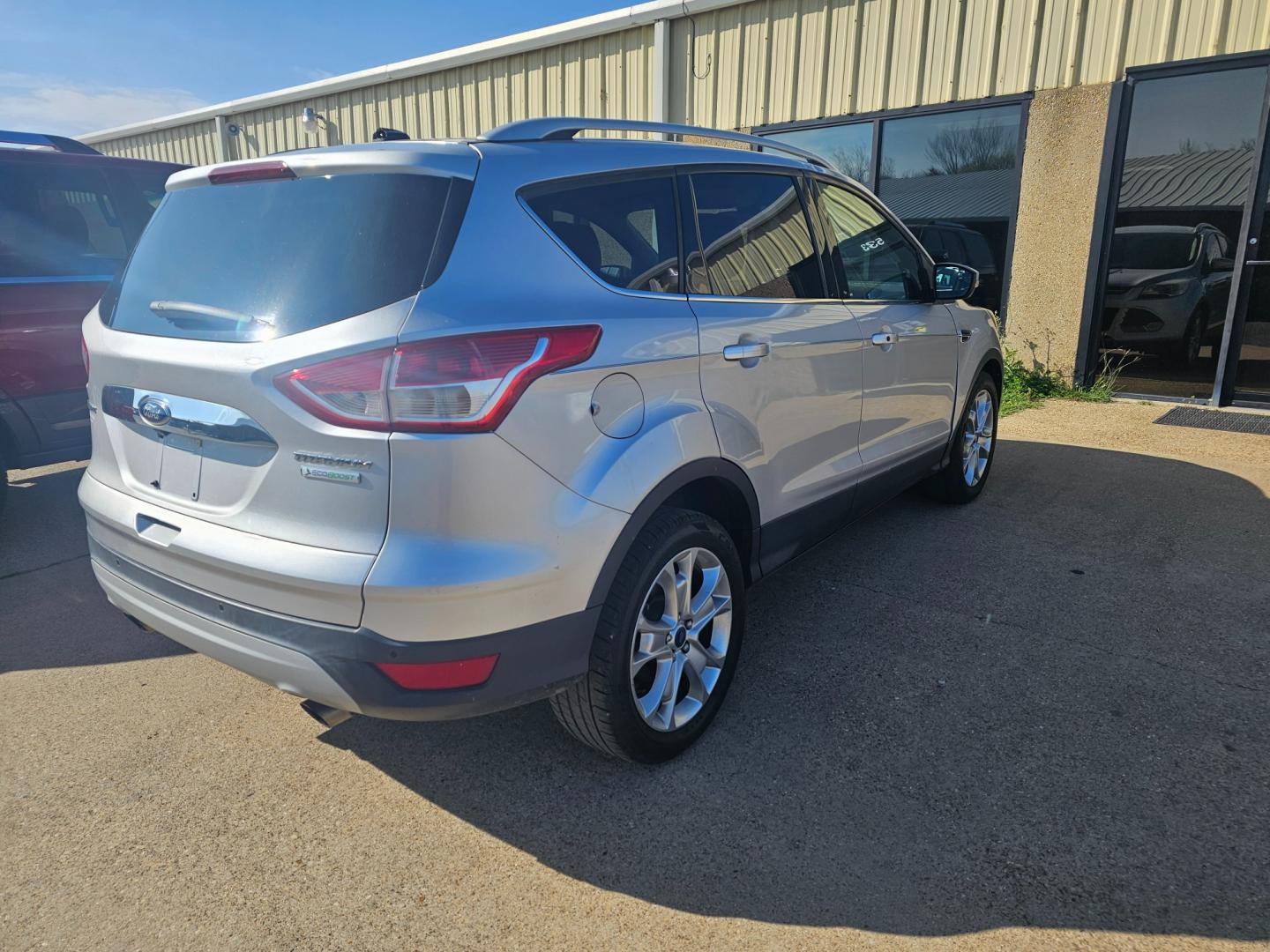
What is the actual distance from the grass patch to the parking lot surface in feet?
14.6

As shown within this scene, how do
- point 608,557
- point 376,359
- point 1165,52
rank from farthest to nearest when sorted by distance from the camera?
point 1165,52, point 608,557, point 376,359

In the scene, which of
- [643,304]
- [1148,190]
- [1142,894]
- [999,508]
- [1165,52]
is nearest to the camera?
[1142,894]

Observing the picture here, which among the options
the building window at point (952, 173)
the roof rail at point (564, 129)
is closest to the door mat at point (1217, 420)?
the building window at point (952, 173)

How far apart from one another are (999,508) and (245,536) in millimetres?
4176

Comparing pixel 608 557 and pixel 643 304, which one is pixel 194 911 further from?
pixel 643 304

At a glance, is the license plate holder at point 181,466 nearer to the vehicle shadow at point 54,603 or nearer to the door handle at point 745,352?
the vehicle shadow at point 54,603

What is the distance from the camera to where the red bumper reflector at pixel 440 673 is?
1946 mm

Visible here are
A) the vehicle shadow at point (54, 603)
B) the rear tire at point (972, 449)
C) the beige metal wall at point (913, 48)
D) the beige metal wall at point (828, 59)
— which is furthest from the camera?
the beige metal wall at point (828, 59)

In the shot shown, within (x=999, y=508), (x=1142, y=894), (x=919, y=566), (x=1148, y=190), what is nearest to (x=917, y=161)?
(x=1148, y=190)

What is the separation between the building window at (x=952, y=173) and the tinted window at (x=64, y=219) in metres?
6.57

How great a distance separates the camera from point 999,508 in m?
4.94

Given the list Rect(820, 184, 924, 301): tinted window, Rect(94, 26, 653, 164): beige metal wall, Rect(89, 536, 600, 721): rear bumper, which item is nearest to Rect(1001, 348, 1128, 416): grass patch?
Rect(820, 184, 924, 301): tinted window

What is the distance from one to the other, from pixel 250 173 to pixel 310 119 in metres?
12.9

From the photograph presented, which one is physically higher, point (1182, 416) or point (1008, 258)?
point (1008, 258)
